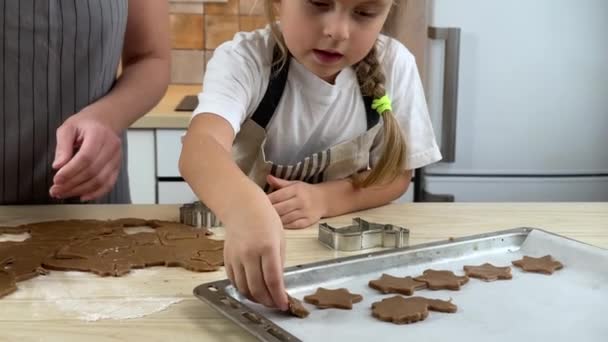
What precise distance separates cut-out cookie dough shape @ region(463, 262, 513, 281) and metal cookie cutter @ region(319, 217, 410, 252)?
9cm

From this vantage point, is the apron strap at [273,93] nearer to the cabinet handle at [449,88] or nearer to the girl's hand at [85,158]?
the girl's hand at [85,158]

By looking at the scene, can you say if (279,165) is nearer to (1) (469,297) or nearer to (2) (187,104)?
(1) (469,297)

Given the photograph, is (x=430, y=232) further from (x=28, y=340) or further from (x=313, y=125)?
(x=28, y=340)

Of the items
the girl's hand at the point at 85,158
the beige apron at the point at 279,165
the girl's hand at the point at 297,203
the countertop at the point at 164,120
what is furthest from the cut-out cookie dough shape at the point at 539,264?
the countertop at the point at 164,120

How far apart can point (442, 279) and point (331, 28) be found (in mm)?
318

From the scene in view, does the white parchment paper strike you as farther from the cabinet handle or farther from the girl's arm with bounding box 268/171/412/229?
the cabinet handle

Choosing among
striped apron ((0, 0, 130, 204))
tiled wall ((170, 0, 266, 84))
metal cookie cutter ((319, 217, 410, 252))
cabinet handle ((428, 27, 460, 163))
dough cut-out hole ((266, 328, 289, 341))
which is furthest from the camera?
tiled wall ((170, 0, 266, 84))

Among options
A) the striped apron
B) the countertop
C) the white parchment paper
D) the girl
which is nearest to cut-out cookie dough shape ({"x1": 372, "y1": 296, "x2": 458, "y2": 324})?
the white parchment paper

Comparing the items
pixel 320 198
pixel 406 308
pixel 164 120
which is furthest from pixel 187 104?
pixel 406 308

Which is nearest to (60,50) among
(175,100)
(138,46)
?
(138,46)

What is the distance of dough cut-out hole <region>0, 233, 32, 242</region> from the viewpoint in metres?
0.81

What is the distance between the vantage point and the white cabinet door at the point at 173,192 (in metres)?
1.79

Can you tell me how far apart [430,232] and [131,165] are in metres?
1.08

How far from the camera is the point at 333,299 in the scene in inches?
25.0
